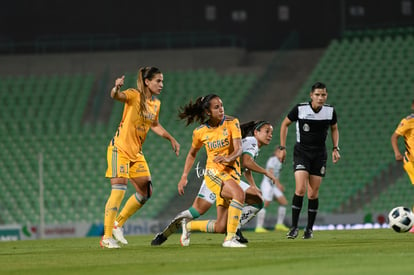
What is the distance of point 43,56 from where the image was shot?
33.4m

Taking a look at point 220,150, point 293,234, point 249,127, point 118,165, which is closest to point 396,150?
point 293,234

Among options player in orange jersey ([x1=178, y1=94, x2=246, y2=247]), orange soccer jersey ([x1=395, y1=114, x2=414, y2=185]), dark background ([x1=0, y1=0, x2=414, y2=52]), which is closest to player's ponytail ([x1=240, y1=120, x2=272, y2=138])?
player in orange jersey ([x1=178, y1=94, x2=246, y2=247])

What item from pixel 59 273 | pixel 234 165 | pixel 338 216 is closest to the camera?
pixel 59 273

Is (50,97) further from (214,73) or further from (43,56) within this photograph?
(214,73)

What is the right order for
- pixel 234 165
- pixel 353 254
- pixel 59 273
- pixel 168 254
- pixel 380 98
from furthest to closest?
pixel 380 98 < pixel 234 165 < pixel 168 254 < pixel 353 254 < pixel 59 273

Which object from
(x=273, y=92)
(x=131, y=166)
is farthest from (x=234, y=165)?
(x=273, y=92)

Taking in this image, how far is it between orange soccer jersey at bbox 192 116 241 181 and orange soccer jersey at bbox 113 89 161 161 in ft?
2.69

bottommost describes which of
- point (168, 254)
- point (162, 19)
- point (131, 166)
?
point (168, 254)

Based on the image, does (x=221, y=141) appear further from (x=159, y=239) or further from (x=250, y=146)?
(x=159, y=239)

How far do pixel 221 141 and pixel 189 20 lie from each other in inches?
893

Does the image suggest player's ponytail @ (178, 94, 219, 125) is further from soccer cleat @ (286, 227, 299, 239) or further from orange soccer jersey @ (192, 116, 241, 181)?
soccer cleat @ (286, 227, 299, 239)

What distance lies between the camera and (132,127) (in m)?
12.1

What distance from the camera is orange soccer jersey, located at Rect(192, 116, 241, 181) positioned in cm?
1162

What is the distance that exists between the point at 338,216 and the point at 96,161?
8.81 meters
